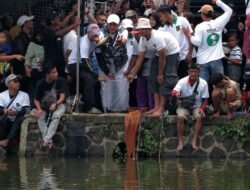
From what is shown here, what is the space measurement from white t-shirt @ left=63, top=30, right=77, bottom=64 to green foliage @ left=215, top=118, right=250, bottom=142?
3387mm

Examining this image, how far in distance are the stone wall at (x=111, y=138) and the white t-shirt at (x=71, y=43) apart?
1.27 metres

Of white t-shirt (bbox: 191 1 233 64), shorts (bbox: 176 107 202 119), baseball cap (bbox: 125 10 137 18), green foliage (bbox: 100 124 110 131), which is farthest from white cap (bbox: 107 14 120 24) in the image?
shorts (bbox: 176 107 202 119)

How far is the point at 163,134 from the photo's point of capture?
19172 millimetres

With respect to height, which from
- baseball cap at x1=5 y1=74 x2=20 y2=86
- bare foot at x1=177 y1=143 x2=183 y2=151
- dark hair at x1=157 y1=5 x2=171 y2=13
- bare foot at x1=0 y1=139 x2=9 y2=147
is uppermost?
dark hair at x1=157 y1=5 x2=171 y2=13

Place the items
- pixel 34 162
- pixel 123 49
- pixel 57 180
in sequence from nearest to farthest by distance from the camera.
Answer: pixel 57 180
pixel 34 162
pixel 123 49

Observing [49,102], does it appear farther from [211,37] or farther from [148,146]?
[211,37]

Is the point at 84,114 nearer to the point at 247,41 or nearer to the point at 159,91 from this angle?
the point at 159,91

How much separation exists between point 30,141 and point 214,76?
13.2ft

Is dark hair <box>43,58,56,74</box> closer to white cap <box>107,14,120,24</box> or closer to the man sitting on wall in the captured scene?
the man sitting on wall

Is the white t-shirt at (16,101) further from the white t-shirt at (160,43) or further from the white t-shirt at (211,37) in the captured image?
the white t-shirt at (211,37)

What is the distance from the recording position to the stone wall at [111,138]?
62.3ft

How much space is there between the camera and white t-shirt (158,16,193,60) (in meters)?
19.4

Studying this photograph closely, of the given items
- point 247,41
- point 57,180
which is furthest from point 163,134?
point 57,180

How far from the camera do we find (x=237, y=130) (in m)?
18.8
